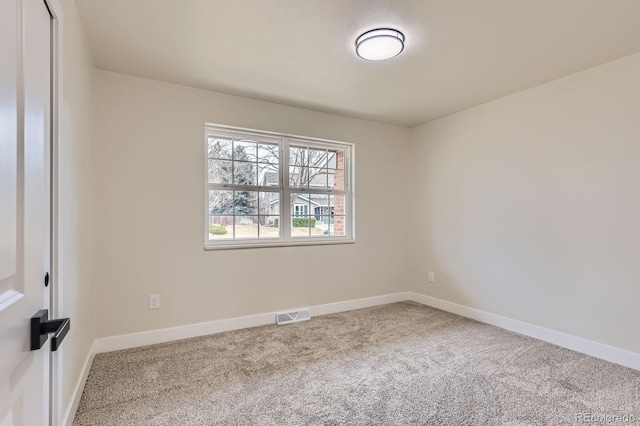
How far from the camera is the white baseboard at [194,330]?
2619 millimetres

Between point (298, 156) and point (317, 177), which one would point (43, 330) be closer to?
point (298, 156)

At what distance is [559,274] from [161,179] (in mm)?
A: 3711

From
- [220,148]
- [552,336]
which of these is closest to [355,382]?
[552,336]

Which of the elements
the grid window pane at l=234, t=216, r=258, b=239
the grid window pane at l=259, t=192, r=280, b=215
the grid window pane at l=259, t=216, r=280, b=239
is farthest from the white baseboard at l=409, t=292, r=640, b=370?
the grid window pane at l=234, t=216, r=258, b=239

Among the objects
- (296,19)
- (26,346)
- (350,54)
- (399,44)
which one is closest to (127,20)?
(296,19)

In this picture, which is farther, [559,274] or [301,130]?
[301,130]

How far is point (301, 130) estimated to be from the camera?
3537mm

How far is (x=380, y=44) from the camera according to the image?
6.95 ft

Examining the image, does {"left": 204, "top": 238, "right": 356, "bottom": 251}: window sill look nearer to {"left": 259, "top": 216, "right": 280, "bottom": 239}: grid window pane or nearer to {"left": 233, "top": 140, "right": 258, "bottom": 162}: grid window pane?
{"left": 259, "top": 216, "right": 280, "bottom": 239}: grid window pane

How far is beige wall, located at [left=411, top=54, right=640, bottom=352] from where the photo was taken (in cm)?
242

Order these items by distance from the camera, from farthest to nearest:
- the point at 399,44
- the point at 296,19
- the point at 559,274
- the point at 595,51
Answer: the point at 559,274 → the point at 595,51 → the point at 399,44 → the point at 296,19

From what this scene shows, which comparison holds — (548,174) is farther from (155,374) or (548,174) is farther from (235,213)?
(155,374)

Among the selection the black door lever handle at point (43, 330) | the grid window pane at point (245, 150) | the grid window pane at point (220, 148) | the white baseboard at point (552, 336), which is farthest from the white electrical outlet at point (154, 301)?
the white baseboard at point (552, 336)

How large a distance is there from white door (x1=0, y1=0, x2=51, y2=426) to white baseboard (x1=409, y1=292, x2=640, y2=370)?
11.5 ft
